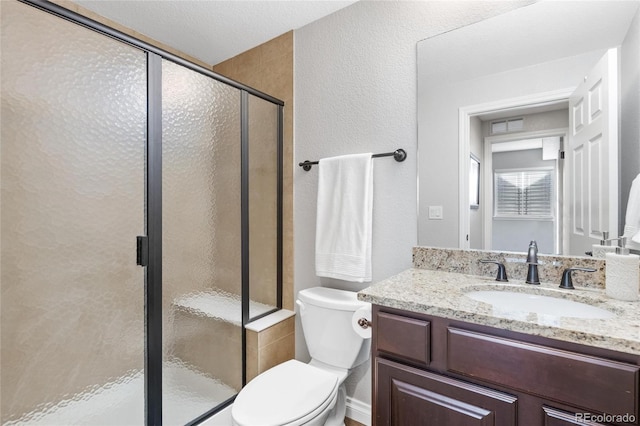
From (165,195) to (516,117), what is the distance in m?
1.58

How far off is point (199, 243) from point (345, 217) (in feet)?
2.52

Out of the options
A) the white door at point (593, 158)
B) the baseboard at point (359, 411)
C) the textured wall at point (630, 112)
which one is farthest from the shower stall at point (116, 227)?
the textured wall at point (630, 112)

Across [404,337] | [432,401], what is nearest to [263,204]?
[404,337]

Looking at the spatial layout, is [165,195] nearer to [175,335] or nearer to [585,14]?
[175,335]

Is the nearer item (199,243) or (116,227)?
(116,227)

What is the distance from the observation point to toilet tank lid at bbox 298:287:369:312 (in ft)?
4.84

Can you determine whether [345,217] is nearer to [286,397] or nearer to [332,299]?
[332,299]

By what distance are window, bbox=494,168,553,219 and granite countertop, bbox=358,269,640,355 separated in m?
0.30

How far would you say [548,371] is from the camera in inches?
29.8

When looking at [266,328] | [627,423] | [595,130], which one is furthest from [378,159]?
[627,423]

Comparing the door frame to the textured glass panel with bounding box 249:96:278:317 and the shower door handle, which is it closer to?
the textured glass panel with bounding box 249:96:278:317

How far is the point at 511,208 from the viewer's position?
133 cm

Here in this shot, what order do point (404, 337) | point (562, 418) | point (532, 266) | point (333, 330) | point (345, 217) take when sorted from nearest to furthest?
point (562, 418) < point (404, 337) < point (532, 266) < point (333, 330) < point (345, 217)

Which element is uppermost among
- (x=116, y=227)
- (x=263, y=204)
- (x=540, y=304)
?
(x=263, y=204)
